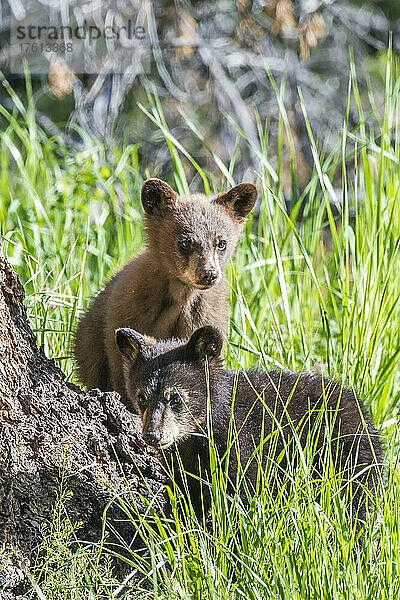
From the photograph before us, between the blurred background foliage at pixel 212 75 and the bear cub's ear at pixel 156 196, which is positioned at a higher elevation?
the blurred background foliage at pixel 212 75

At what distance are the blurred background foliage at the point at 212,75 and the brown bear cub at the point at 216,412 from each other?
188 inches

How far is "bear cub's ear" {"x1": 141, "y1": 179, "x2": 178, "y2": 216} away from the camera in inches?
171

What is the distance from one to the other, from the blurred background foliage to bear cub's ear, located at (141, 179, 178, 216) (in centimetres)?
366

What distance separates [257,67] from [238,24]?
0.48m

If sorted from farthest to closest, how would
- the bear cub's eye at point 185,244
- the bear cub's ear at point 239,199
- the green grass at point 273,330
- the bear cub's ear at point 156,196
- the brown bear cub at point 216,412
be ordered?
the bear cub's ear at point 239,199 < the bear cub's ear at point 156,196 < the bear cub's eye at point 185,244 < the brown bear cub at point 216,412 < the green grass at point 273,330

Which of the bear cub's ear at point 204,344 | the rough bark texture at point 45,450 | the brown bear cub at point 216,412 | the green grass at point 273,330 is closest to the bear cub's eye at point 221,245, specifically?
the green grass at point 273,330

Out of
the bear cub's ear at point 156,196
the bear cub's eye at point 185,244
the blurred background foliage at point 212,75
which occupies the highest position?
the blurred background foliage at point 212,75

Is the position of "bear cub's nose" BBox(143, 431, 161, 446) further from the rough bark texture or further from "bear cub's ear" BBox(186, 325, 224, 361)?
"bear cub's ear" BBox(186, 325, 224, 361)

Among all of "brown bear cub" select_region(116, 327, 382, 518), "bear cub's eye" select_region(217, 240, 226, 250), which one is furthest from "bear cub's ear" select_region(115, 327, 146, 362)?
"bear cub's eye" select_region(217, 240, 226, 250)

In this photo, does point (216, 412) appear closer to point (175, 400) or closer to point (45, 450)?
point (175, 400)

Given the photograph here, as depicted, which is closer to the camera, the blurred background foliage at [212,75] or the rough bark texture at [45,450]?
the rough bark texture at [45,450]

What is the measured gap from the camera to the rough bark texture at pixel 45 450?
2768mm

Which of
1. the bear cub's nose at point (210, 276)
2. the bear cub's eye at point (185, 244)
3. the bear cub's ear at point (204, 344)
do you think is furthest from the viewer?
the bear cub's eye at point (185, 244)

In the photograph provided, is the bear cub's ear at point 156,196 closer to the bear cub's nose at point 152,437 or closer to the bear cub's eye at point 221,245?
the bear cub's eye at point 221,245
